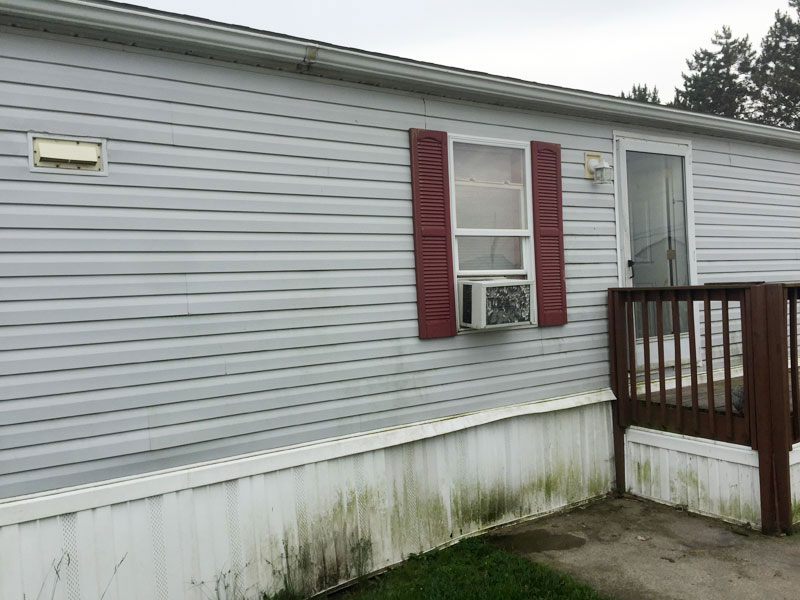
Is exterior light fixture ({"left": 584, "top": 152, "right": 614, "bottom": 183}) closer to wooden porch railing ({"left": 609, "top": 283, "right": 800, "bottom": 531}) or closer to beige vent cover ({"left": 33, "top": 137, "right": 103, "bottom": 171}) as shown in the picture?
wooden porch railing ({"left": 609, "top": 283, "right": 800, "bottom": 531})

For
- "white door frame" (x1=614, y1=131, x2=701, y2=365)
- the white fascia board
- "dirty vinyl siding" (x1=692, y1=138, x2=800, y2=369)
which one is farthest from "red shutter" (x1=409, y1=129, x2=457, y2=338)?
"dirty vinyl siding" (x1=692, y1=138, x2=800, y2=369)

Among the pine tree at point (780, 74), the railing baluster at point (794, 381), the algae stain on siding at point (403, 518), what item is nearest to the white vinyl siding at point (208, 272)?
the algae stain on siding at point (403, 518)

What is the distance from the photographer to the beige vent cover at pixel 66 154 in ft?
9.89

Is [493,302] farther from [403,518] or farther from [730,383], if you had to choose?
[730,383]

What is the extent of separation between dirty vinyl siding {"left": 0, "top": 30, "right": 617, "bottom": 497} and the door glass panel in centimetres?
182

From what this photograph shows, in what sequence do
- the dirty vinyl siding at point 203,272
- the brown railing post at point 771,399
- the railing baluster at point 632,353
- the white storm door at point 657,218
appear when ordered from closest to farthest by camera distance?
the dirty vinyl siding at point 203,272, the brown railing post at point 771,399, the railing baluster at point 632,353, the white storm door at point 657,218

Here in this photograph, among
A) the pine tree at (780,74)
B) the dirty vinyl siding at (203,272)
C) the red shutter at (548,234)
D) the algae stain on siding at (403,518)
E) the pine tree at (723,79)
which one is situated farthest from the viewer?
the pine tree at (723,79)

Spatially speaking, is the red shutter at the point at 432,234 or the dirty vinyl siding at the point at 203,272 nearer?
the dirty vinyl siding at the point at 203,272

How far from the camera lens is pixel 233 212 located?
3.53m

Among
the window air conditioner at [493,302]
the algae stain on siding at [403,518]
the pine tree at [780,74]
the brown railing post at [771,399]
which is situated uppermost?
the pine tree at [780,74]

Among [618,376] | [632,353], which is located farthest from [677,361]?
[618,376]

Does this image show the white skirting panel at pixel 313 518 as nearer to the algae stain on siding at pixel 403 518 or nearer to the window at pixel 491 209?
the algae stain on siding at pixel 403 518

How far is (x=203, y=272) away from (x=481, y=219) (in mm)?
2062

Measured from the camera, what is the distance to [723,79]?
29.9 m
